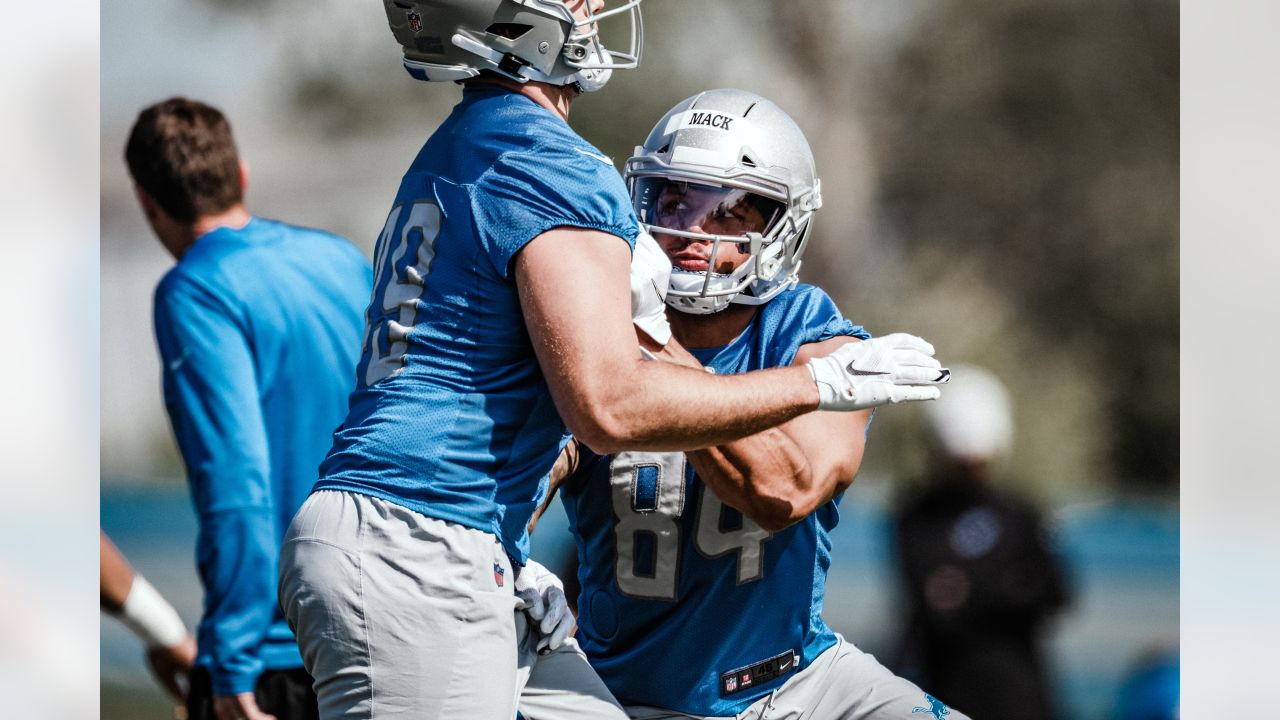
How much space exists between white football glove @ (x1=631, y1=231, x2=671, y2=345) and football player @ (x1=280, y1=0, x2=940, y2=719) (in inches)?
5.9

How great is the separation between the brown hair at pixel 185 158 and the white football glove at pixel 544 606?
6.75ft

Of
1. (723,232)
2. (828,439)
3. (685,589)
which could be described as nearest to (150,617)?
(685,589)

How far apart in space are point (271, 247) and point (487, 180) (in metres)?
1.88

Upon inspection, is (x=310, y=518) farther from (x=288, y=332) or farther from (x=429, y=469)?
(x=288, y=332)

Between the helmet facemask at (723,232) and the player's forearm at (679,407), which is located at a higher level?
the helmet facemask at (723,232)

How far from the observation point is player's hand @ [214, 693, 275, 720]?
3.15 metres

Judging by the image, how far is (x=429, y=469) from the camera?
147 cm

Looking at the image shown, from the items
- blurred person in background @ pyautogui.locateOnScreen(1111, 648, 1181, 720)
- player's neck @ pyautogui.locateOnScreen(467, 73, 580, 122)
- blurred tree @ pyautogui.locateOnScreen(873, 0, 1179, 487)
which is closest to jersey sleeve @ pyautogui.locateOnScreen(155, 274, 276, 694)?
player's neck @ pyautogui.locateOnScreen(467, 73, 580, 122)

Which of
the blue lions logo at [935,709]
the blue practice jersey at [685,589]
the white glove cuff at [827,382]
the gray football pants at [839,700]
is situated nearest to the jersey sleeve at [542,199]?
the white glove cuff at [827,382]

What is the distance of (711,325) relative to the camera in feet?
7.66

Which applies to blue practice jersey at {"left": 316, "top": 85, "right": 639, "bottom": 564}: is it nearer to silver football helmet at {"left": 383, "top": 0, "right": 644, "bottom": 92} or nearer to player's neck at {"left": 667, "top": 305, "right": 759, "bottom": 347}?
silver football helmet at {"left": 383, "top": 0, "right": 644, "bottom": 92}

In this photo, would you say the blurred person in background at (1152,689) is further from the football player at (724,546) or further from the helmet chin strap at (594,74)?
the helmet chin strap at (594,74)

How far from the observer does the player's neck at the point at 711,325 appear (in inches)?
91.1
